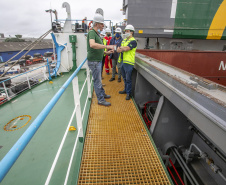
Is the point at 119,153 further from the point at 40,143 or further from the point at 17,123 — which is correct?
the point at 17,123

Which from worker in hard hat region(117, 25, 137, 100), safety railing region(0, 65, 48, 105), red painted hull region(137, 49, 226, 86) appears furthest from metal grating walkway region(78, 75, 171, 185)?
safety railing region(0, 65, 48, 105)

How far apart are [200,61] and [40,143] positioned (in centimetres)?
522

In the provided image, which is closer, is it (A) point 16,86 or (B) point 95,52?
(B) point 95,52

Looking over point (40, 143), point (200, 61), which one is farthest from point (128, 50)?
point (200, 61)

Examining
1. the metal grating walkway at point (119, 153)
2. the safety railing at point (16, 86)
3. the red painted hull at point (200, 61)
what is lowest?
the safety railing at point (16, 86)

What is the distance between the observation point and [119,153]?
6.26 feet

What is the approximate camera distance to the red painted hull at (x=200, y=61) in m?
4.51

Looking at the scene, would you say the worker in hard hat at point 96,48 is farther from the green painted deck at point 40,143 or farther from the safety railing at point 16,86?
the safety railing at point 16,86

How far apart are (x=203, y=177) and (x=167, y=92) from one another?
1.36 metres

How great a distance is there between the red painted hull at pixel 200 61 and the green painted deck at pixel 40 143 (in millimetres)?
3136

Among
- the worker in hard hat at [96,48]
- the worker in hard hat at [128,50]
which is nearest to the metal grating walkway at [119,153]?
the worker in hard hat at [96,48]

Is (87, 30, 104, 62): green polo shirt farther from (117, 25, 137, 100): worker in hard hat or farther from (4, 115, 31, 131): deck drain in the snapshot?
(4, 115, 31, 131): deck drain

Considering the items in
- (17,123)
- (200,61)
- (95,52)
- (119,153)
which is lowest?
(17,123)

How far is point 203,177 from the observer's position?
1.97 meters
